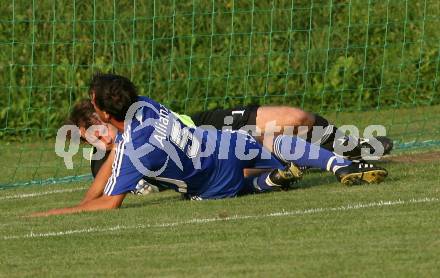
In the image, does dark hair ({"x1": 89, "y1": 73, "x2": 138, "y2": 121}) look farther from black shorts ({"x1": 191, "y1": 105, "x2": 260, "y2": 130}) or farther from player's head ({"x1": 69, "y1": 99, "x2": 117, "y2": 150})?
black shorts ({"x1": 191, "y1": 105, "x2": 260, "y2": 130})

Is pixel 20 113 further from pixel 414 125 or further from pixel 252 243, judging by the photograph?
pixel 252 243

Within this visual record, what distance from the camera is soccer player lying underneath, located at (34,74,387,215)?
945cm

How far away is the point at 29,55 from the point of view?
17266 mm

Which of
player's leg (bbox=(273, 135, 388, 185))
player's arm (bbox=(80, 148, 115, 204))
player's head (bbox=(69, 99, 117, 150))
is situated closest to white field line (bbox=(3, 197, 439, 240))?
player's leg (bbox=(273, 135, 388, 185))

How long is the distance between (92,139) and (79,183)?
1.95 meters

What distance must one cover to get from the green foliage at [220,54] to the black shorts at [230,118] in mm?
5299

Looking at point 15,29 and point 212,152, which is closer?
point 212,152

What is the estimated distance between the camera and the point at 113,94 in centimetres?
940

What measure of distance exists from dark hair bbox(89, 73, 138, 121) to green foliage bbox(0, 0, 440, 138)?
7.06m

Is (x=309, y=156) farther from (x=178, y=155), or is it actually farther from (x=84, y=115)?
(x=84, y=115)

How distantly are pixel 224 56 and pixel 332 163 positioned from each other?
730 centimetres

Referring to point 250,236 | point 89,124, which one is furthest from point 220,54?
point 250,236

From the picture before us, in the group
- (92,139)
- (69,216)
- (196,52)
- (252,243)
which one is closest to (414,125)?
(196,52)

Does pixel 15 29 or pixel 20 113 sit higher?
pixel 15 29
